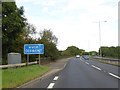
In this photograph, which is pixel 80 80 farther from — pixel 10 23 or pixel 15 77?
Result: pixel 10 23

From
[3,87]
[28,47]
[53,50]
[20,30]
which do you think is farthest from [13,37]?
[3,87]

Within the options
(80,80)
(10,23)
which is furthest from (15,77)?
(10,23)

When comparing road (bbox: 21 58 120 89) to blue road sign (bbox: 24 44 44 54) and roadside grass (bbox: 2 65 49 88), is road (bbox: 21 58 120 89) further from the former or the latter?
blue road sign (bbox: 24 44 44 54)

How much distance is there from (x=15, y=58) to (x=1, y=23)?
420 inches

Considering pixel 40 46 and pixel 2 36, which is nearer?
pixel 40 46

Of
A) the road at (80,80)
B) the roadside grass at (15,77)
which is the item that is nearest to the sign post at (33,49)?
the road at (80,80)

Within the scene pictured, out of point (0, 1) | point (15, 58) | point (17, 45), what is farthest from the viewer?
point (17, 45)

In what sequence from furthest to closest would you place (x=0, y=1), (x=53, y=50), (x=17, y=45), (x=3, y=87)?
1. (x=53, y=50)
2. (x=17, y=45)
3. (x=0, y=1)
4. (x=3, y=87)

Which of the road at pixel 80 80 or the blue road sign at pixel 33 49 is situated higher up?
the blue road sign at pixel 33 49

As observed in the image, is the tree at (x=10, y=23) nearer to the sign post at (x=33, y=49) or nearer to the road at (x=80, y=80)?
the sign post at (x=33, y=49)

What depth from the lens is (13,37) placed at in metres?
50.9

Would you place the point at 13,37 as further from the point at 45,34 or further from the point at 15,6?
the point at 45,34

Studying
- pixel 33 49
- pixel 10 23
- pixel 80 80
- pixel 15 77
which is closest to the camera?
pixel 15 77

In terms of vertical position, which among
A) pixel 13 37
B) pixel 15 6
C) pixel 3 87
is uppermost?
pixel 15 6
